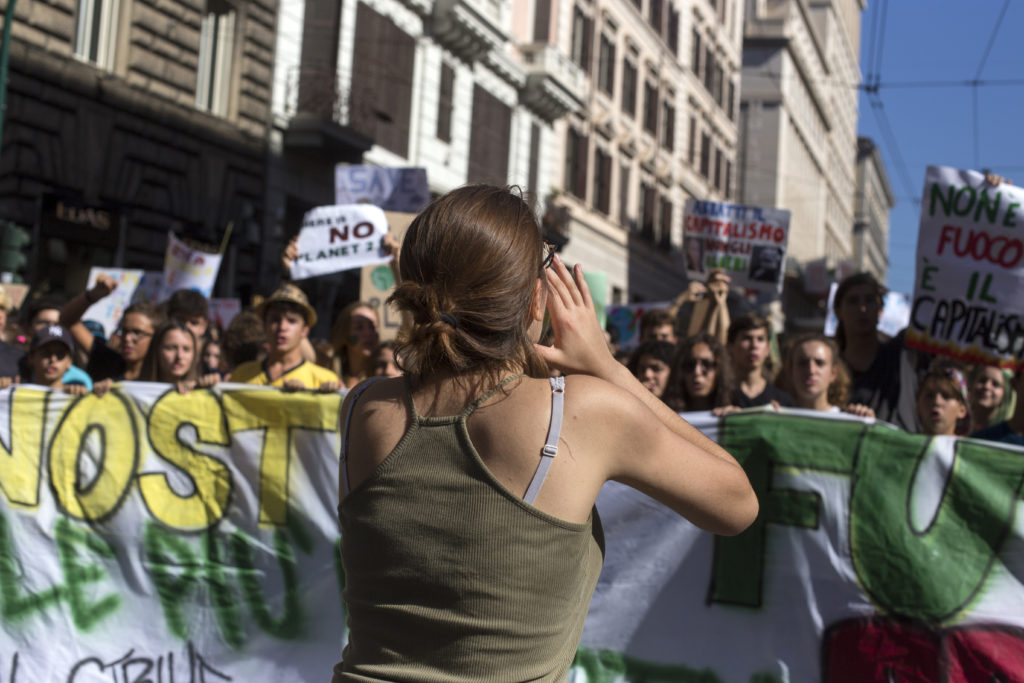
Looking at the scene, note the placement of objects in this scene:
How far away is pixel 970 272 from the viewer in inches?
218

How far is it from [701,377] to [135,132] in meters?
11.0

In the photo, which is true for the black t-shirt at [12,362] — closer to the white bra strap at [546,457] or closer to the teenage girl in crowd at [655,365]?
the teenage girl in crowd at [655,365]

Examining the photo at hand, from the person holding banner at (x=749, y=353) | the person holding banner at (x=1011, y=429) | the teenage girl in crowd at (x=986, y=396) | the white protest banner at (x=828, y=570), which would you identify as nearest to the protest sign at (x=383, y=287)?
the person holding banner at (x=749, y=353)

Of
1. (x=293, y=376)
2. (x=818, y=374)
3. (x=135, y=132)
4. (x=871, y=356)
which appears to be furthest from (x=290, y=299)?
(x=135, y=132)

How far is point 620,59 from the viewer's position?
30.8m

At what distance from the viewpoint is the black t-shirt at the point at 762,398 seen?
524 centimetres

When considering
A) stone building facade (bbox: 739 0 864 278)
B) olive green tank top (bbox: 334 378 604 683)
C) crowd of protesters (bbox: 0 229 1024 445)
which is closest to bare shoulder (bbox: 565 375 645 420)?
olive green tank top (bbox: 334 378 604 683)

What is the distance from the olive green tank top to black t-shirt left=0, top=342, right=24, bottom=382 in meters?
4.68

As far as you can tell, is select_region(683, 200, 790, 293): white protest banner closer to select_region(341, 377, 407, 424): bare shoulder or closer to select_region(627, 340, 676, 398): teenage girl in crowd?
select_region(627, 340, 676, 398): teenage girl in crowd

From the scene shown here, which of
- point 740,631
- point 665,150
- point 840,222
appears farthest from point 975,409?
point 840,222

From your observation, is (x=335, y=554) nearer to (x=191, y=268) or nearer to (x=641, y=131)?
(x=191, y=268)

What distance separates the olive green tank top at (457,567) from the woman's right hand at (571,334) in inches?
6.7

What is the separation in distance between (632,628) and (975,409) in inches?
103

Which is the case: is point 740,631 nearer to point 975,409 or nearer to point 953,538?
point 953,538
